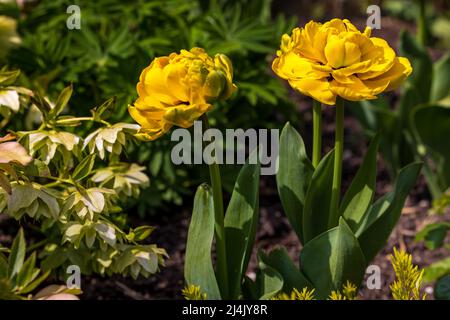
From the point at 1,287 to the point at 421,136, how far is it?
1.51 m

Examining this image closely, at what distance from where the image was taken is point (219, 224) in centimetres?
167

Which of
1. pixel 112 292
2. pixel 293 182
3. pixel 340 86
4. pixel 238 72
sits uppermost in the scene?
pixel 238 72

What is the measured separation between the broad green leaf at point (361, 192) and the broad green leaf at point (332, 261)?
120mm

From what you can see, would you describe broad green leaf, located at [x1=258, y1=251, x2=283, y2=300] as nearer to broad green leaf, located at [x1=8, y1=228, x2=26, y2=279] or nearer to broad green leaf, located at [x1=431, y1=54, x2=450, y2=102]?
broad green leaf, located at [x1=8, y1=228, x2=26, y2=279]

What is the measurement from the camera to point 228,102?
8.32 feet

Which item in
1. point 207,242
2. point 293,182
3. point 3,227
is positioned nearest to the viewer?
point 207,242

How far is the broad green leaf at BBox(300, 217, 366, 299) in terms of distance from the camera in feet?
5.32

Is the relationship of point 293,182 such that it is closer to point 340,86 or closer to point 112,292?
point 340,86

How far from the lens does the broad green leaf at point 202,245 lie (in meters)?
1.63

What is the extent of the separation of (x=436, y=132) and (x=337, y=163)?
3.28 ft

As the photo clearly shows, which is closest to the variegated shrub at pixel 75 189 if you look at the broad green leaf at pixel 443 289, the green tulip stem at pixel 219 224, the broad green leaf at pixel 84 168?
the broad green leaf at pixel 84 168

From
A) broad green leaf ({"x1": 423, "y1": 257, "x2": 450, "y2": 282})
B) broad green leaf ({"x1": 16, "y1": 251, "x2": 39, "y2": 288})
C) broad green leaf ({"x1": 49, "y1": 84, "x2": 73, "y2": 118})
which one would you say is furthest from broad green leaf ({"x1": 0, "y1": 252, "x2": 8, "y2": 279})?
broad green leaf ({"x1": 423, "y1": 257, "x2": 450, "y2": 282})
